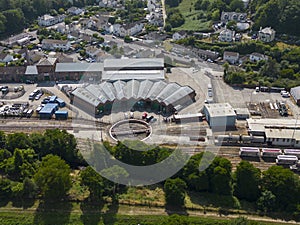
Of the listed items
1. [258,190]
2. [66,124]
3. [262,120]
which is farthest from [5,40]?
[258,190]

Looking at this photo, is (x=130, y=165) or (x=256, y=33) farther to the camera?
(x=256, y=33)

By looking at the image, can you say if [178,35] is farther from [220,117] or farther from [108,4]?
[220,117]

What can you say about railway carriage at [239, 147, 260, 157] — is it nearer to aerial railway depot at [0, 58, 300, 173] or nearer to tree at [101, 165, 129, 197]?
aerial railway depot at [0, 58, 300, 173]

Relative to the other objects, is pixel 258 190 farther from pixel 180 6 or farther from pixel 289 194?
pixel 180 6

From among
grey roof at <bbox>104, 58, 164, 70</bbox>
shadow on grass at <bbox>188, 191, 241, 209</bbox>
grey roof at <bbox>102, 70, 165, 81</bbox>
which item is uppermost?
grey roof at <bbox>104, 58, 164, 70</bbox>

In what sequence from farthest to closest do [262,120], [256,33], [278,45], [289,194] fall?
[256,33], [278,45], [262,120], [289,194]

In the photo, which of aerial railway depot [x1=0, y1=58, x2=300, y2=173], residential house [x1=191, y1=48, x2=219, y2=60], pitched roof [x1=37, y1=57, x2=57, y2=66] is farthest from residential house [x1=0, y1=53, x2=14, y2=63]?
residential house [x1=191, y1=48, x2=219, y2=60]

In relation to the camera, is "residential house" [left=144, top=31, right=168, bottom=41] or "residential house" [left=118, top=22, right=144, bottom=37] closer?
"residential house" [left=144, top=31, right=168, bottom=41]
